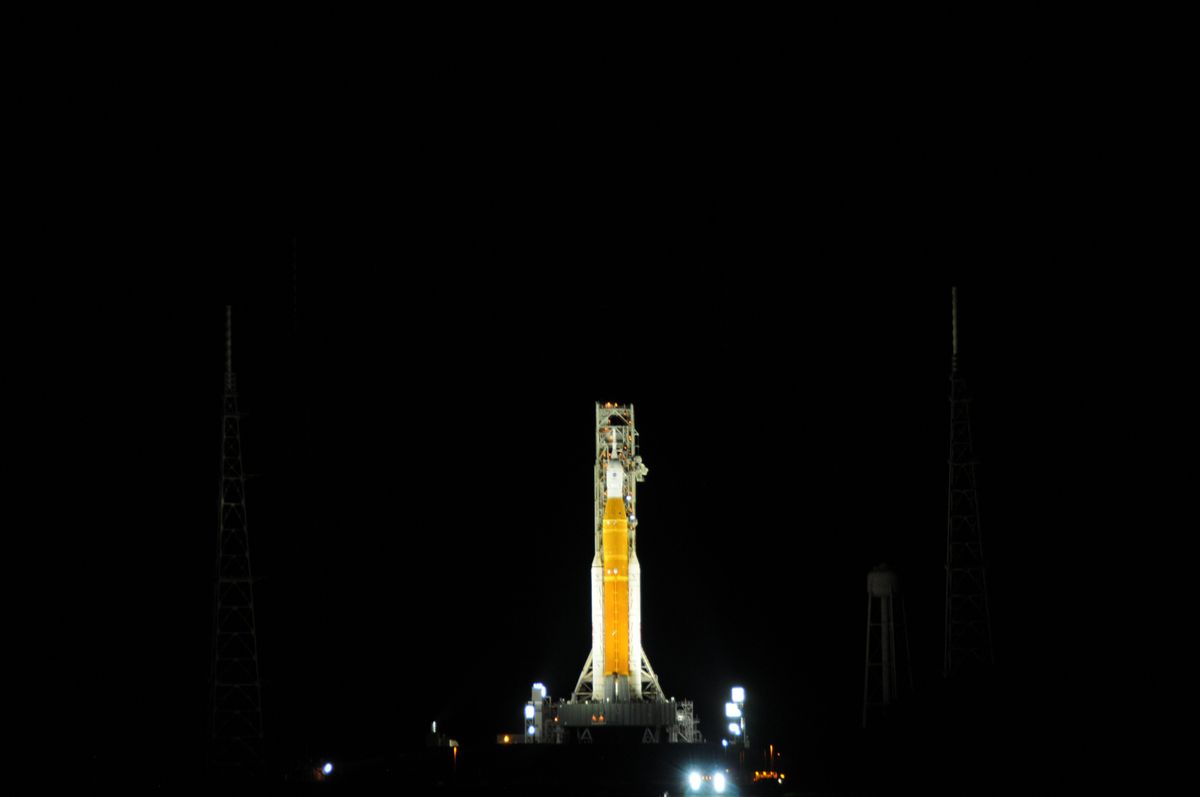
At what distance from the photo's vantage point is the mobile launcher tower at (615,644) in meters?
52.6

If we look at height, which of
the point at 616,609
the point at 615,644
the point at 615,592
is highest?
the point at 615,592

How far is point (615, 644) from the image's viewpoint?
175 ft

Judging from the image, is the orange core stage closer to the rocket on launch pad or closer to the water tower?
the rocket on launch pad

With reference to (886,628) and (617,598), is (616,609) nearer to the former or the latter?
(617,598)

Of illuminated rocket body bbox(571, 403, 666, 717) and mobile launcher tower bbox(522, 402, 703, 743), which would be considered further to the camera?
illuminated rocket body bbox(571, 403, 666, 717)

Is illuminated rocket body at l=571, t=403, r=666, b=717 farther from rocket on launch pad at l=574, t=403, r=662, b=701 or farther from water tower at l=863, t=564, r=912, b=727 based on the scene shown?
water tower at l=863, t=564, r=912, b=727

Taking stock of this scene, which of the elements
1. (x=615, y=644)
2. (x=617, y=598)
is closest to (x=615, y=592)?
(x=617, y=598)

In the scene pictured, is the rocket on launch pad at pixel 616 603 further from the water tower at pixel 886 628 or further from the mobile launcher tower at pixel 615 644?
the water tower at pixel 886 628

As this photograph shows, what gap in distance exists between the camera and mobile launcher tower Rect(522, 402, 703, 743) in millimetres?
52562

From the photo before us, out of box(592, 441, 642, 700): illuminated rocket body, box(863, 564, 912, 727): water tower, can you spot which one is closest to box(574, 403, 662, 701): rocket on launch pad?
box(592, 441, 642, 700): illuminated rocket body

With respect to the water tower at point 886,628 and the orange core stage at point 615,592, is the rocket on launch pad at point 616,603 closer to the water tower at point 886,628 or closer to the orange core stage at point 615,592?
→ the orange core stage at point 615,592

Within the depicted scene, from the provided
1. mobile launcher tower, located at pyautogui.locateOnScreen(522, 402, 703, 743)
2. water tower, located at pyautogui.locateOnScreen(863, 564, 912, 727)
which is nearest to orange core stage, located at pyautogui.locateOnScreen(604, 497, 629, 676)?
mobile launcher tower, located at pyautogui.locateOnScreen(522, 402, 703, 743)

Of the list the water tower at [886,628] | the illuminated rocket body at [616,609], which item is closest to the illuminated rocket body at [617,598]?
the illuminated rocket body at [616,609]

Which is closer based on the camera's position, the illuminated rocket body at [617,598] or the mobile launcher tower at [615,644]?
the mobile launcher tower at [615,644]
